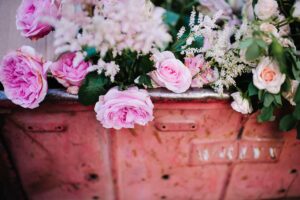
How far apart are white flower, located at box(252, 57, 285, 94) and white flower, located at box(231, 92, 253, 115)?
83mm

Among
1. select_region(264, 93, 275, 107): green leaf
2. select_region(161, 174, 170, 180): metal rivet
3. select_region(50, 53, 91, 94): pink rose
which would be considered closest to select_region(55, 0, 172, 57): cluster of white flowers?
select_region(50, 53, 91, 94): pink rose

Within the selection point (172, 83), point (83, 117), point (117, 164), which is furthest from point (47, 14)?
point (117, 164)

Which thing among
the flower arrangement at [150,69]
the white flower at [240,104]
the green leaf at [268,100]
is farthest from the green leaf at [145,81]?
the green leaf at [268,100]

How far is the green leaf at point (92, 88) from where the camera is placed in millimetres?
1192

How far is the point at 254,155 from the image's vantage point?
1494 mm

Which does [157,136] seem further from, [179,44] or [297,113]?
[297,113]

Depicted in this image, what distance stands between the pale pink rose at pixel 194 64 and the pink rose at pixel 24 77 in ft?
1.83

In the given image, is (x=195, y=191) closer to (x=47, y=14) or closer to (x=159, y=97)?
(x=159, y=97)

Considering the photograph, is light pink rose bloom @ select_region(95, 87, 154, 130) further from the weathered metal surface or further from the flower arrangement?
the weathered metal surface

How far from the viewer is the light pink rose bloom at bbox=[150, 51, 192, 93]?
4.01ft

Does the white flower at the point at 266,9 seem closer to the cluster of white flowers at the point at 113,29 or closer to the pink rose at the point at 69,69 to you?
the cluster of white flowers at the point at 113,29

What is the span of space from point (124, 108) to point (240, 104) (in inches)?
18.6

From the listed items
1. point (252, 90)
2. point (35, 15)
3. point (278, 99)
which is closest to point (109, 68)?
point (35, 15)

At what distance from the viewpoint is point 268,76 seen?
120cm
